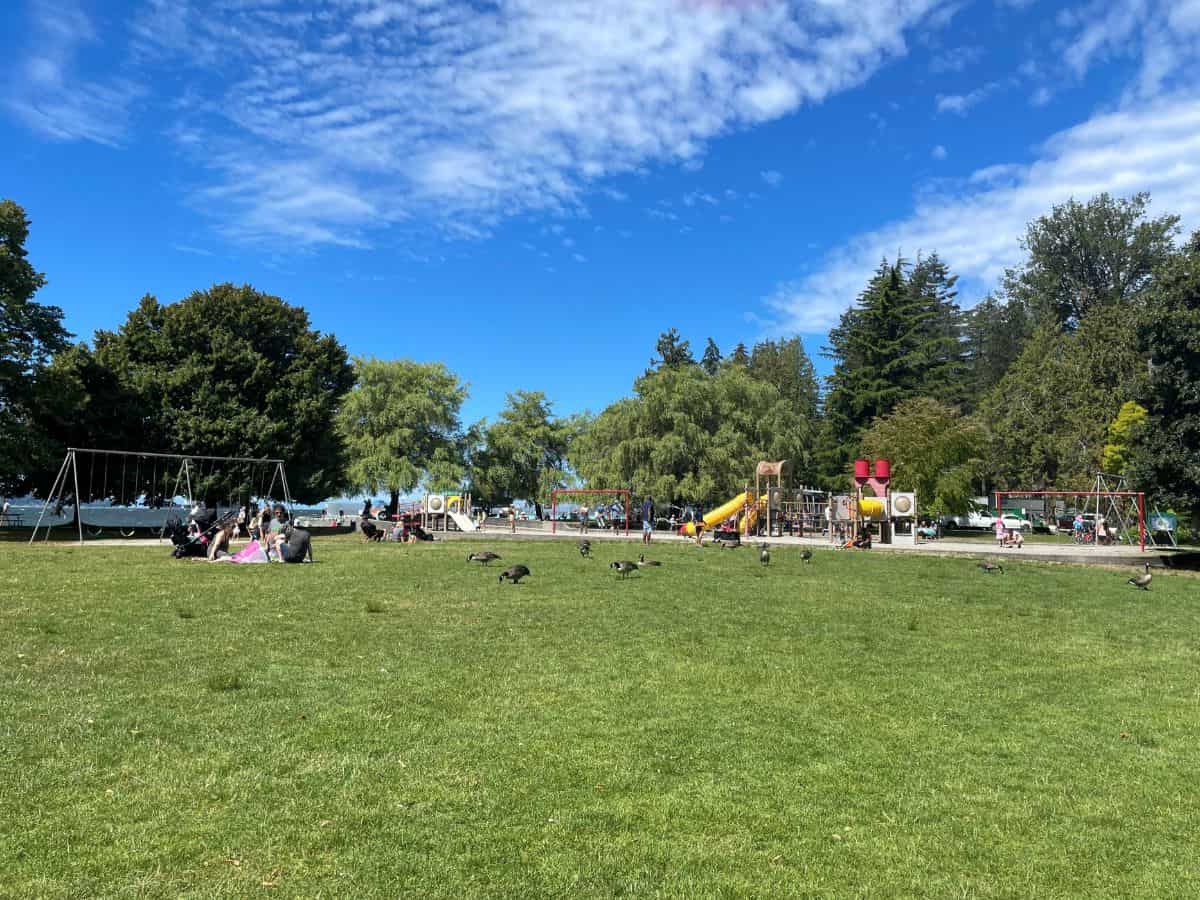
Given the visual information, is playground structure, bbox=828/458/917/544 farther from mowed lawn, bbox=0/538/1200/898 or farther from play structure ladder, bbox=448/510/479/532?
mowed lawn, bbox=0/538/1200/898

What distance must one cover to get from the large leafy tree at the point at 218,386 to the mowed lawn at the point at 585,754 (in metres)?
27.4

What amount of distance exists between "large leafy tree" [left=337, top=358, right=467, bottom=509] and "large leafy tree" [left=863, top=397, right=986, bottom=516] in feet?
97.8

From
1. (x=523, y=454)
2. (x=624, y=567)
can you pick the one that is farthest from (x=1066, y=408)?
(x=624, y=567)

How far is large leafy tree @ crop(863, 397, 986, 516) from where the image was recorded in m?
46.9

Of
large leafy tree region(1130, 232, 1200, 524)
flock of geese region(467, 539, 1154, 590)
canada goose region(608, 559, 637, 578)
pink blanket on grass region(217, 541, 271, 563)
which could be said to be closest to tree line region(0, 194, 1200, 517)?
large leafy tree region(1130, 232, 1200, 524)

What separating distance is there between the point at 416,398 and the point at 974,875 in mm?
53446

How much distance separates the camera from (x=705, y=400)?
160ft

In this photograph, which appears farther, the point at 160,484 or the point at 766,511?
the point at 766,511

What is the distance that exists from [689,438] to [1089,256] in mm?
49290

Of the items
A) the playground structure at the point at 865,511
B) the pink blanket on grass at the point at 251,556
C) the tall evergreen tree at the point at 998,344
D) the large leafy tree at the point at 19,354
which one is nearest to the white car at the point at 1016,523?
the playground structure at the point at 865,511

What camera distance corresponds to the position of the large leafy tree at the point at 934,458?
46875 millimetres

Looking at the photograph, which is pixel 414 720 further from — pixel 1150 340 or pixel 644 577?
pixel 1150 340

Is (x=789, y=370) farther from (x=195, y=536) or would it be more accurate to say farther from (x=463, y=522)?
(x=195, y=536)

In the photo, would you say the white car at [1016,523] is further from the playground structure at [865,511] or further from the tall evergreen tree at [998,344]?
the tall evergreen tree at [998,344]
